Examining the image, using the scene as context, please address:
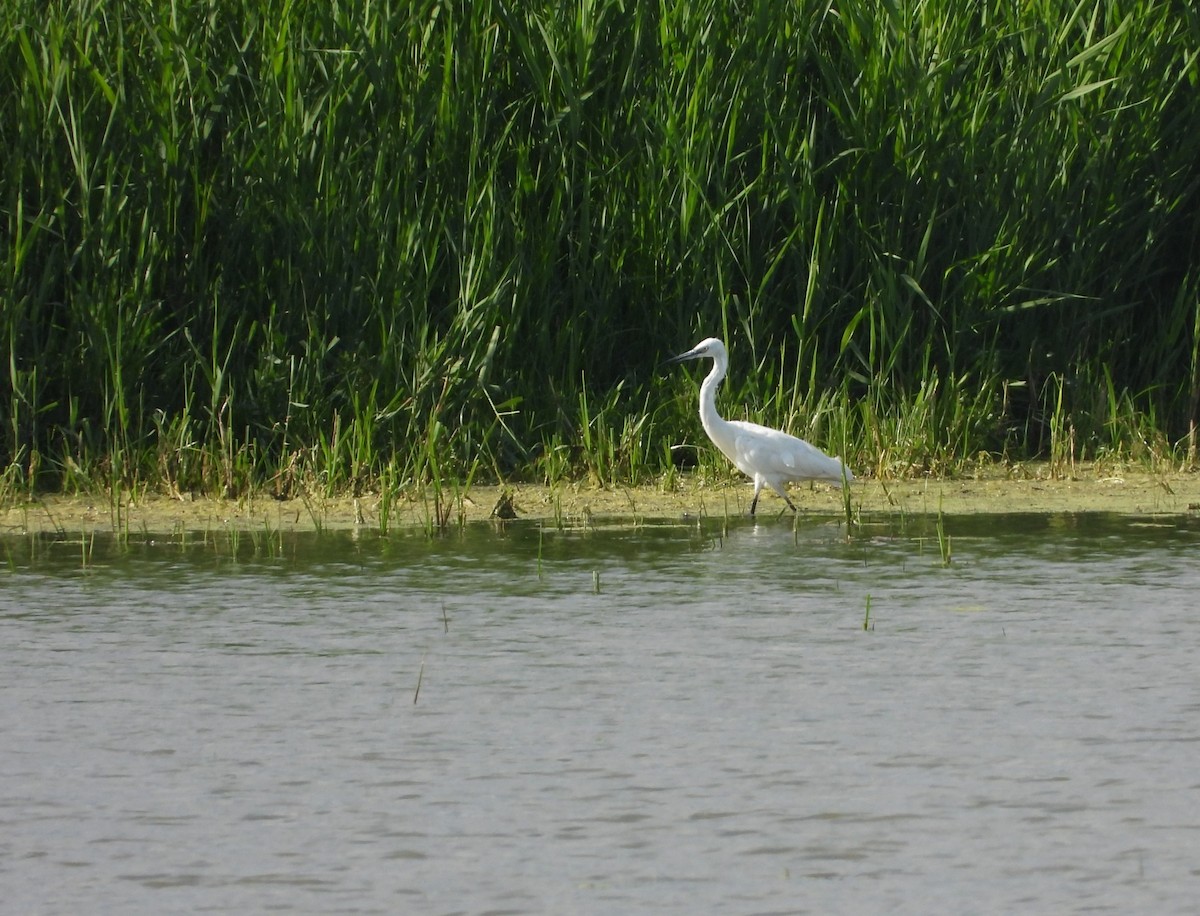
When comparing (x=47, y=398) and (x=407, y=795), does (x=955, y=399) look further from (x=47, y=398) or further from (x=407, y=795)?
(x=407, y=795)

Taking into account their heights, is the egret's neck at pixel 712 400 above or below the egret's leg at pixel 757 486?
above

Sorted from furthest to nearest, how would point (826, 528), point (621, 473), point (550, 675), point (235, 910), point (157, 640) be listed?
point (621, 473), point (826, 528), point (157, 640), point (550, 675), point (235, 910)

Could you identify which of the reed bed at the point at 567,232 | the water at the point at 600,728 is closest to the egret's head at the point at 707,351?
the reed bed at the point at 567,232

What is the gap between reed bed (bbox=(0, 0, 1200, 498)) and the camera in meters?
9.10

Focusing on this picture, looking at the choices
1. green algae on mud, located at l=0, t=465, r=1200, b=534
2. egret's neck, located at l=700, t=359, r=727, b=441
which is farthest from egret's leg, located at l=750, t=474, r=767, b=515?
egret's neck, located at l=700, t=359, r=727, b=441

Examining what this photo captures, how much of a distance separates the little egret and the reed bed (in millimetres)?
311

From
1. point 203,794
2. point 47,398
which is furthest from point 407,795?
point 47,398

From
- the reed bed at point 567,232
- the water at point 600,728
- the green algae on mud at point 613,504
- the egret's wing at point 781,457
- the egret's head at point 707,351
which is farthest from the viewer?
the egret's head at point 707,351

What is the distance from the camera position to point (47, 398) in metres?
9.31

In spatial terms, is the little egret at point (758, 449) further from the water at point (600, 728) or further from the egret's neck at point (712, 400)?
the water at point (600, 728)

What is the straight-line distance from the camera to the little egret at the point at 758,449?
895 centimetres

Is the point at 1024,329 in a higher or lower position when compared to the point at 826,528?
higher

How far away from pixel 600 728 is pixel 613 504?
3.89 meters

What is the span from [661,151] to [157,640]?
3.92 meters
